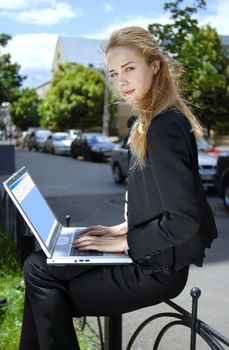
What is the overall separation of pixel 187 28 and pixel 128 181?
8.41 meters

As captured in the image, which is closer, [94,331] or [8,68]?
[94,331]

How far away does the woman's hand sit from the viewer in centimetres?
189

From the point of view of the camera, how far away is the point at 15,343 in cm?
319

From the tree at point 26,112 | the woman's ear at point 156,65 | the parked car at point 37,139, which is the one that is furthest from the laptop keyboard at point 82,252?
the tree at point 26,112

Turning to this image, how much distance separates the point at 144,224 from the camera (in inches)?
68.9

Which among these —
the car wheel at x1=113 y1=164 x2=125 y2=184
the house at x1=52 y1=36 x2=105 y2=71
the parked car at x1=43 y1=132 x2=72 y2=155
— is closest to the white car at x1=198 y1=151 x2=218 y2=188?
the car wheel at x1=113 y1=164 x2=125 y2=184

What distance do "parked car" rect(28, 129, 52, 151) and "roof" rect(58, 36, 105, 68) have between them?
27522 mm

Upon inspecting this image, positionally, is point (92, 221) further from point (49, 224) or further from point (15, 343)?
point (49, 224)

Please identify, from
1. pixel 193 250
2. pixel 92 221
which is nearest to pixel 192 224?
pixel 193 250

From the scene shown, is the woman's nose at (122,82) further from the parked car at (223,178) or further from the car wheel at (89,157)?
the car wheel at (89,157)

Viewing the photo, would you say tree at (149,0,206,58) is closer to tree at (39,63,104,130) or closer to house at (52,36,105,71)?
tree at (39,63,104,130)

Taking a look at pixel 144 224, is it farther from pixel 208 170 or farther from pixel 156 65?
pixel 208 170

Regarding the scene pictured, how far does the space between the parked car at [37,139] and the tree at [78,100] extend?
2.93 meters

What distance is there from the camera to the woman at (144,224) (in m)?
1.65
